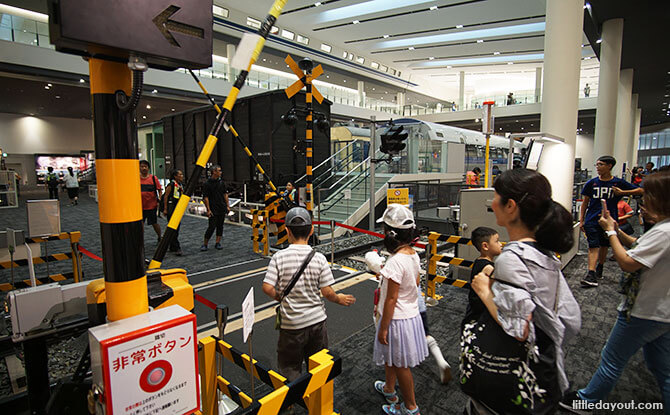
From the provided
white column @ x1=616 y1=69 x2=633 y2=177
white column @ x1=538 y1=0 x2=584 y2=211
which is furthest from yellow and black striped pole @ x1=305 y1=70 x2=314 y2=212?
white column @ x1=616 y1=69 x2=633 y2=177

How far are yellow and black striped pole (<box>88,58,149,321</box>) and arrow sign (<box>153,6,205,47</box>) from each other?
23 centimetres

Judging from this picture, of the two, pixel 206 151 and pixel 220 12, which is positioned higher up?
pixel 220 12

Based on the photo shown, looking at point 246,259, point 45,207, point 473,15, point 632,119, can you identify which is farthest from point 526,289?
point 632,119

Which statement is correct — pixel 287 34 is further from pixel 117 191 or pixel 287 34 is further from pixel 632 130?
pixel 632 130

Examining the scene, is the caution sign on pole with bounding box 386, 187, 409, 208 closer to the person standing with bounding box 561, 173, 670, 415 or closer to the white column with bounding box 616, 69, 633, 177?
the person standing with bounding box 561, 173, 670, 415

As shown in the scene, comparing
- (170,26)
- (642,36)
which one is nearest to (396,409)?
(170,26)

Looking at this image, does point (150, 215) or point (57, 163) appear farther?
point (57, 163)

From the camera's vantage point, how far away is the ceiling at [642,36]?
12078 mm

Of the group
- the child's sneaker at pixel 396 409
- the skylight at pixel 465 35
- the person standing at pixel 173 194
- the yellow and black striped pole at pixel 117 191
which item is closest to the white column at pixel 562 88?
the child's sneaker at pixel 396 409

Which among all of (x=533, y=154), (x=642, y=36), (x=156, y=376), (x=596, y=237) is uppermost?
(x=642, y=36)

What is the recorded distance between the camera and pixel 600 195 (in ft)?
18.2

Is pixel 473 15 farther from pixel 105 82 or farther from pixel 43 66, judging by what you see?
pixel 105 82

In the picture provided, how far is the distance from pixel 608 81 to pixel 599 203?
40.2 feet

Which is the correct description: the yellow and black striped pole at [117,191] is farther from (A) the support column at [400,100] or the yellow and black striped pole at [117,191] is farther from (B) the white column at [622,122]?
(A) the support column at [400,100]
